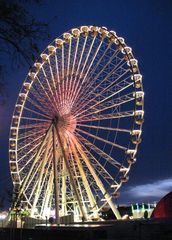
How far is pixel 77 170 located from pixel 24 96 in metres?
8.47

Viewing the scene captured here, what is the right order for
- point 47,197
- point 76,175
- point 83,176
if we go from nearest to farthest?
1. point 83,176
2. point 76,175
3. point 47,197

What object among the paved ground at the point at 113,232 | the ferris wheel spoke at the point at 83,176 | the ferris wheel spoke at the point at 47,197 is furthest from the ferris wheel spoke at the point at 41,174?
the paved ground at the point at 113,232

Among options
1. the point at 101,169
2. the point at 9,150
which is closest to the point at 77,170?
the point at 101,169

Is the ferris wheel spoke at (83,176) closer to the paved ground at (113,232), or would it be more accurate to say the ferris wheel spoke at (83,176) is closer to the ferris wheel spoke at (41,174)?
the ferris wheel spoke at (41,174)

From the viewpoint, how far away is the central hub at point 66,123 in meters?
31.1

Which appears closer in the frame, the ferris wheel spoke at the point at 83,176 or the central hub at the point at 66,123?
the central hub at the point at 66,123

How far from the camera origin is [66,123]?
3122cm

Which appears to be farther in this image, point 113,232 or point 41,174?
point 41,174

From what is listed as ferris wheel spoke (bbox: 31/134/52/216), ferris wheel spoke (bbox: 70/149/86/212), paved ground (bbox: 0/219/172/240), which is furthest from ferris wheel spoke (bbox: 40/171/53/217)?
paved ground (bbox: 0/219/172/240)

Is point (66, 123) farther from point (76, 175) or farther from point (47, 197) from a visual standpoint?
point (47, 197)

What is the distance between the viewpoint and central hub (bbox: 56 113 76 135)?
3107 centimetres

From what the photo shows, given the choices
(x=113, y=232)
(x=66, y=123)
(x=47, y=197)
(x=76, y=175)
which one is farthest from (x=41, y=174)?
(x=113, y=232)

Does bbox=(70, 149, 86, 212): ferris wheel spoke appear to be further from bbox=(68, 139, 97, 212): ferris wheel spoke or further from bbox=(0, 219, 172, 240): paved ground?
bbox=(0, 219, 172, 240): paved ground

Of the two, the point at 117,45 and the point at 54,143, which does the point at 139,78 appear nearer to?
the point at 117,45
